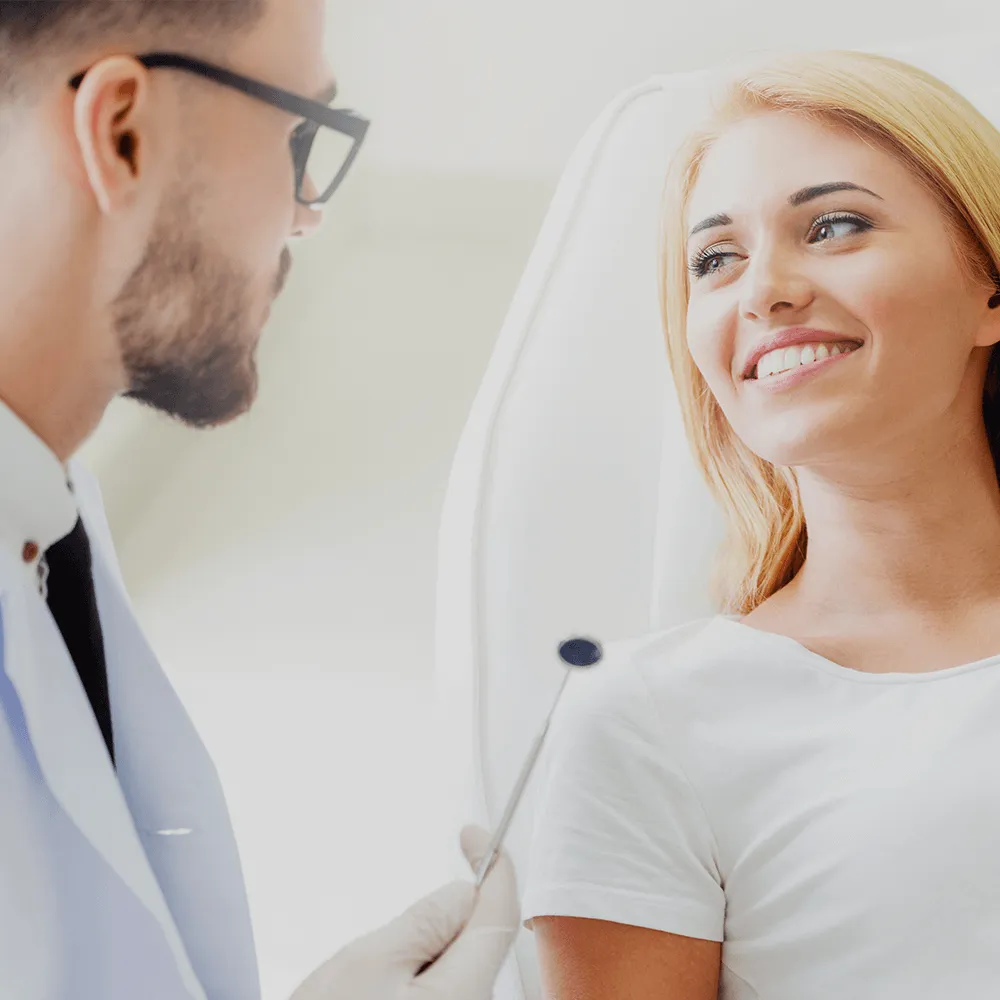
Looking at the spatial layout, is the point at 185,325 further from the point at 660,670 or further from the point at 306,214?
the point at 660,670

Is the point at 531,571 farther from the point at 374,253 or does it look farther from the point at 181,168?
the point at 181,168

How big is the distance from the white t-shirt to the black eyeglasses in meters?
0.40

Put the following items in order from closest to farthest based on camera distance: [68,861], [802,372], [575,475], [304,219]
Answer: [68,861], [304,219], [802,372], [575,475]

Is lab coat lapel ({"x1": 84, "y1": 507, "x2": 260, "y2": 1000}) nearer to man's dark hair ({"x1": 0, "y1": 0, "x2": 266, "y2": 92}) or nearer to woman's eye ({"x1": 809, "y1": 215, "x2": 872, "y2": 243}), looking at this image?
man's dark hair ({"x1": 0, "y1": 0, "x2": 266, "y2": 92})

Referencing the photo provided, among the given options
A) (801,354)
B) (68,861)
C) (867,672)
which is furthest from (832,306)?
(68,861)

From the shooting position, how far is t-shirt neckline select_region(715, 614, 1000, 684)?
0.73m

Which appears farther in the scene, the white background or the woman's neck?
the woman's neck

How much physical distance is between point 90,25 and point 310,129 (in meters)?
0.11

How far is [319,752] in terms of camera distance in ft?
2.21

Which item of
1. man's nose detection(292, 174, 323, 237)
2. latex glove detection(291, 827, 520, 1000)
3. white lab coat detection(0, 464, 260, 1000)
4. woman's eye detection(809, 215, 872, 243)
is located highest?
woman's eye detection(809, 215, 872, 243)

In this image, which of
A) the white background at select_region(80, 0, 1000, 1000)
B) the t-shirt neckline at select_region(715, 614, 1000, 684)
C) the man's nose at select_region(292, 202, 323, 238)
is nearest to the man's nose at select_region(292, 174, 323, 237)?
the man's nose at select_region(292, 202, 323, 238)

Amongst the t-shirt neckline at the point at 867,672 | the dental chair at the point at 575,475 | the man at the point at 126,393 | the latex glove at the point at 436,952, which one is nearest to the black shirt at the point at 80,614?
the man at the point at 126,393

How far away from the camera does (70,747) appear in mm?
451

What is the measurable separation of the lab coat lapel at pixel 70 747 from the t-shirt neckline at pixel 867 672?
1.54ft
